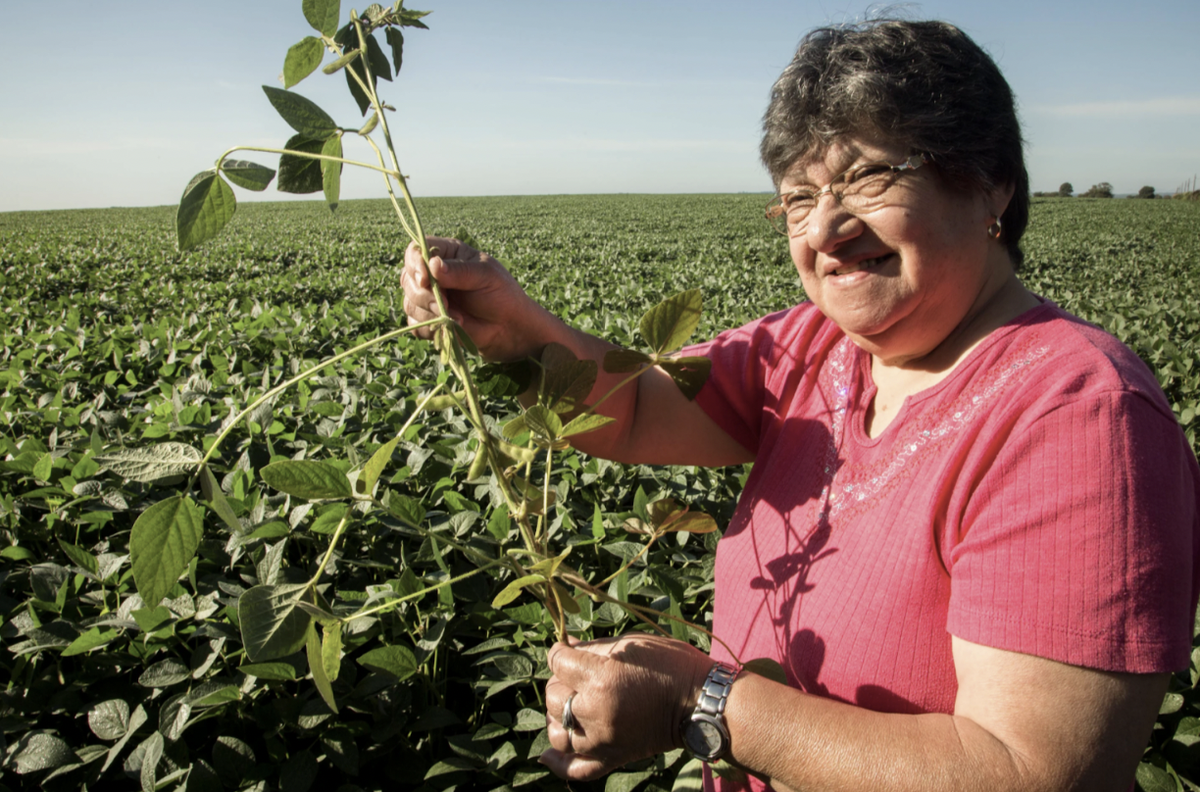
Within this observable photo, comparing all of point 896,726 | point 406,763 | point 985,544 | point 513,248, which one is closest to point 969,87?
point 985,544

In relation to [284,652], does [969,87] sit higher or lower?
higher

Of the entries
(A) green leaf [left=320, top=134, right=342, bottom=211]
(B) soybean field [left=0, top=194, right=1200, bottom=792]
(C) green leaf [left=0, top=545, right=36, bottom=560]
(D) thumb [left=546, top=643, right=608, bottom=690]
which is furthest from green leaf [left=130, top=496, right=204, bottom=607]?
(C) green leaf [left=0, top=545, right=36, bottom=560]

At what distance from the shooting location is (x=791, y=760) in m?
0.79

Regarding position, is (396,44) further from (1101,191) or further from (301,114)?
(1101,191)

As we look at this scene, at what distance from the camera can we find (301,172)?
0.75m

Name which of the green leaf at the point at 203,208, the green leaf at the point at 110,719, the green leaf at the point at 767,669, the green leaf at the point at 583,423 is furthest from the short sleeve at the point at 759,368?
the green leaf at the point at 110,719

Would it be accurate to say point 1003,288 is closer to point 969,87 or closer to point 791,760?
point 969,87

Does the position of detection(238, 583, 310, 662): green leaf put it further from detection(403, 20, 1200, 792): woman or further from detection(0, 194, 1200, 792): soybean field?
detection(403, 20, 1200, 792): woman

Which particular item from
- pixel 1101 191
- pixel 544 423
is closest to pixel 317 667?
pixel 544 423

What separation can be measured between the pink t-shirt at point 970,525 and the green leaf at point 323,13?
85cm

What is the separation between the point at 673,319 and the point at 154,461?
575 mm

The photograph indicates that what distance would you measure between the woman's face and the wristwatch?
56cm

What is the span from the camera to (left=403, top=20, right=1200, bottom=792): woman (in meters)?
0.71

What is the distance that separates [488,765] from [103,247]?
15098 millimetres
